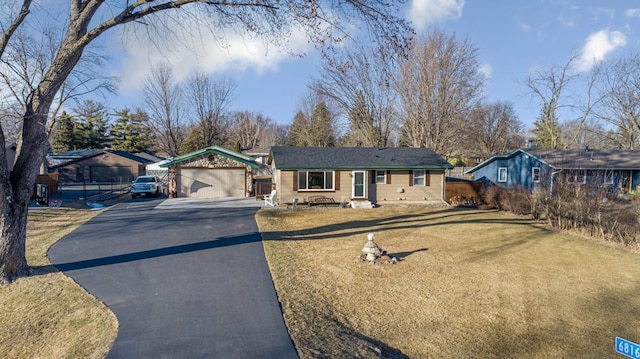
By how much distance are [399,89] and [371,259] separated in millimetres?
23983

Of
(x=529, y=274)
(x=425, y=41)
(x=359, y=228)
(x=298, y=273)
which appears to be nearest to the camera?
(x=298, y=273)

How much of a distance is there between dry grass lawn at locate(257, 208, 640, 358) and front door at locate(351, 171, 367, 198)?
7.76 metres

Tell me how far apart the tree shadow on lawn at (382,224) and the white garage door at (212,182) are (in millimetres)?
7709

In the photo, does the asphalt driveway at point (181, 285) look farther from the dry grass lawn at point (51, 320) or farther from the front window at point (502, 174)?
the front window at point (502, 174)

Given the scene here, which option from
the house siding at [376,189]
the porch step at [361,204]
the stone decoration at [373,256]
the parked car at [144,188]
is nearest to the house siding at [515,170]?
the house siding at [376,189]

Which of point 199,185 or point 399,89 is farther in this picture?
point 399,89

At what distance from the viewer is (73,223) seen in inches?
546

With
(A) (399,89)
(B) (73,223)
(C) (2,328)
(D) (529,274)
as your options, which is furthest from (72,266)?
(A) (399,89)

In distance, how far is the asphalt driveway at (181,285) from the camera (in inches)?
184

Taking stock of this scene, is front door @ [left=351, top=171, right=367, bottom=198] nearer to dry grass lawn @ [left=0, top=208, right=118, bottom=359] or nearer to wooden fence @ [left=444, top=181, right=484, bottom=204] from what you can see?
wooden fence @ [left=444, top=181, right=484, bottom=204]

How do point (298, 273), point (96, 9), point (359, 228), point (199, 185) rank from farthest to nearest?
point (199, 185), point (359, 228), point (298, 273), point (96, 9)

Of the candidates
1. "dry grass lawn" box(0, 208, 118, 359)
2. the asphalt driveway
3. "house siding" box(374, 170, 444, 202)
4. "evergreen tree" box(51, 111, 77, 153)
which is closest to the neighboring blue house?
"house siding" box(374, 170, 444, 202)

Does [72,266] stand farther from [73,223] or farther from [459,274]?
[459,274]

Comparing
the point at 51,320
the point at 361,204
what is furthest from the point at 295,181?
the point at 51,320
